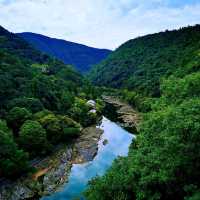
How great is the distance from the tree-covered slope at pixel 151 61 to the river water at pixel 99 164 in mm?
37011

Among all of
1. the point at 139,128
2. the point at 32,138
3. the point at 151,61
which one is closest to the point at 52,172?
the point at 32,138

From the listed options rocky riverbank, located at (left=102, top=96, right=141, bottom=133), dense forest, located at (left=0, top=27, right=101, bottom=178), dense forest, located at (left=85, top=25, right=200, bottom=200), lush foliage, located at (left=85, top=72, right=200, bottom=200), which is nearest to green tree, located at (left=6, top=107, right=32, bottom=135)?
dense forest, located at (left=0, top=27, right=101, bottom=178)

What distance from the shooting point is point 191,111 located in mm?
23266

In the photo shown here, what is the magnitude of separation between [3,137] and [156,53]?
416ft

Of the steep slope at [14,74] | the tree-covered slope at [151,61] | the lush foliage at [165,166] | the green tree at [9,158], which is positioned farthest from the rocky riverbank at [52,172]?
the tree-covered slope at [151,61]

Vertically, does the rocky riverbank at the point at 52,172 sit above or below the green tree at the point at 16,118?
below

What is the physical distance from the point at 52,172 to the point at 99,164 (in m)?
8.54

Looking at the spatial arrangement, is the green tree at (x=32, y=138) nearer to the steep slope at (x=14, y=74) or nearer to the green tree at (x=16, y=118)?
the green tree at (x=16, y=118)

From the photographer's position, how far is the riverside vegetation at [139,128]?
2230cm

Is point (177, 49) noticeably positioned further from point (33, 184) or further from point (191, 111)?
point (191, 111)

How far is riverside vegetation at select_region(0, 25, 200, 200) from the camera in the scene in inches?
878

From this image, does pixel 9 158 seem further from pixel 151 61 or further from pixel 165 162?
pixel 151 61

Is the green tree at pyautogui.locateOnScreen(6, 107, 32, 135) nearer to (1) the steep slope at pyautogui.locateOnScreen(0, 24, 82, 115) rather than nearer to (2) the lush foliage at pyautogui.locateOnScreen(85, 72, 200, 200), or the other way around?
(1) the steep slope at pyautogui.locateOnScreen(0, 24, 82, 115)

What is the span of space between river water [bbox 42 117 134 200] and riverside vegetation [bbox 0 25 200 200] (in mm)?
5981
